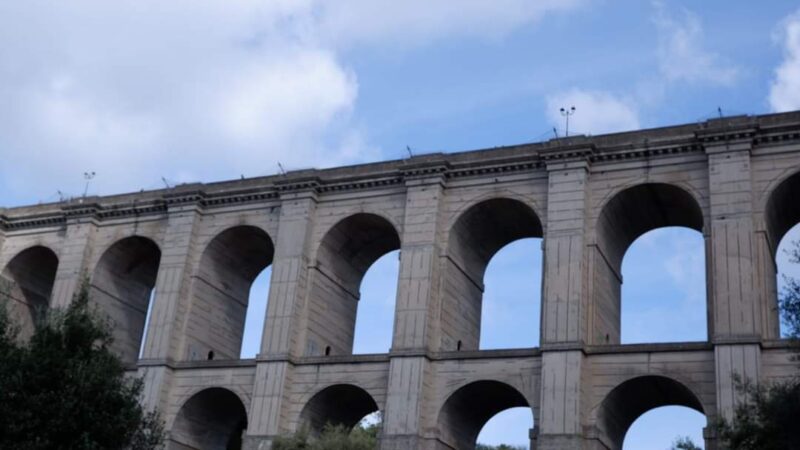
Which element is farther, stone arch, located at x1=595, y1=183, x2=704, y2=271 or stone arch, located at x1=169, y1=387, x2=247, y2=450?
stone arch, located at x1=169, y1=387, x2=247, y2=450

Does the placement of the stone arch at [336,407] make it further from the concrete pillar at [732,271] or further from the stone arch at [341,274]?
the concrete pillar at [732,271]

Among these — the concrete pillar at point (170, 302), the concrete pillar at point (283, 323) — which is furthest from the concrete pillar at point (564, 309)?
the concrete pillar at point (170, 302)

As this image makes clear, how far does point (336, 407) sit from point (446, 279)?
279 inches

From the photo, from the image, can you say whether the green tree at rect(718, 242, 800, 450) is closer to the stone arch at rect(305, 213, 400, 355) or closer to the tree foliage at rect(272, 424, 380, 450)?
the tree foliage at rect(272, 424, 380, 450)

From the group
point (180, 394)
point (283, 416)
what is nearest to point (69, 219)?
point (180, 394)

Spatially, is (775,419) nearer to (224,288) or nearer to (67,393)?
(67,393)

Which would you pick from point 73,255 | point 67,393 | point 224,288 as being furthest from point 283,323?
point 67,393

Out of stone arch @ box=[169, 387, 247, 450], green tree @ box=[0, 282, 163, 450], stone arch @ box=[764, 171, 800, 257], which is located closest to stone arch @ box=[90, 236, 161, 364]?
stone arch @ box=[169, 387, 247, 450]

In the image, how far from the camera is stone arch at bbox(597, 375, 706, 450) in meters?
37.6

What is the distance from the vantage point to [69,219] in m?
51.2

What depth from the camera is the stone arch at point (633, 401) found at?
3762 centimetres

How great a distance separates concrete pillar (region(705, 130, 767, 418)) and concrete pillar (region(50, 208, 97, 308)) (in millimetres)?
28260

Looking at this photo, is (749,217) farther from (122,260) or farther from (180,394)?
(122,260)

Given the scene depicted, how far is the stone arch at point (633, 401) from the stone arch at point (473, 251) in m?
6.92
